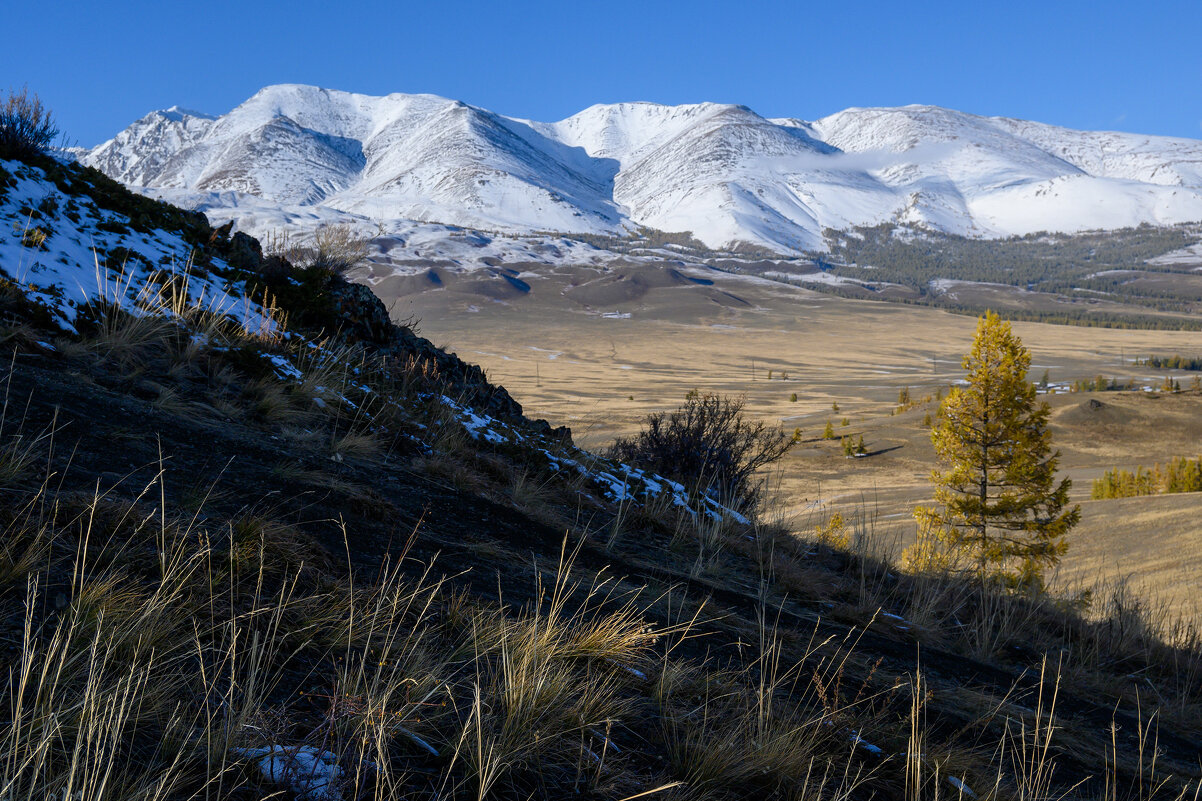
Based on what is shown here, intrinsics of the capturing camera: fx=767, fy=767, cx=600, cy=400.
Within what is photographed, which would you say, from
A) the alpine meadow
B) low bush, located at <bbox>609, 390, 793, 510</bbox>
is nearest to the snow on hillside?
the alpine meadow

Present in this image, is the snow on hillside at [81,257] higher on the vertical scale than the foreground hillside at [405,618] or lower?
higher

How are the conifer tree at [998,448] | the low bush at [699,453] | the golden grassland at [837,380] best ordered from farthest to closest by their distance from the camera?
the golden grassland at [837,380]
the conifer tree at [998,448]
the low bush at [699,453]

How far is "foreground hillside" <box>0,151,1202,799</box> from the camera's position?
1929mm

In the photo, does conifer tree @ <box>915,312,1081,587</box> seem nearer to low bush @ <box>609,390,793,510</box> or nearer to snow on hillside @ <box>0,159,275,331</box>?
low bush @ <box>609,390,793,510</box>

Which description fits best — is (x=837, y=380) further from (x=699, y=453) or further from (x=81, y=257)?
(x=81, y=257)

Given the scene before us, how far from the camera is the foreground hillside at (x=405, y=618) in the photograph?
1.93 m

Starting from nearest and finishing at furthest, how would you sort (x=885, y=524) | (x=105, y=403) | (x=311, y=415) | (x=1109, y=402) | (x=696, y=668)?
(x=696, y=668) → (x=105, y=403) → (x=311, y=415) → (x=885, y=524) → (x=1109, y=402)

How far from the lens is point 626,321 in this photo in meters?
157

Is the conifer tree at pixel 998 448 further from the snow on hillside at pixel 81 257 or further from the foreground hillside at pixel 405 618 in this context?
the snow on hillside at pixel 81 257

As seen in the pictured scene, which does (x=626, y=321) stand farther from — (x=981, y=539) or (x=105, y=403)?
(x=105, y=403)

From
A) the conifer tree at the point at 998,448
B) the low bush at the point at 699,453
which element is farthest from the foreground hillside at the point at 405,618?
the conifer tree at the point at 998,448

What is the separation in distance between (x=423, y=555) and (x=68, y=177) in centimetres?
747

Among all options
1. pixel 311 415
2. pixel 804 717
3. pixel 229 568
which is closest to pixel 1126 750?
pixel 804 717

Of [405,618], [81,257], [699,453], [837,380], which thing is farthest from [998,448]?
[837,380]
